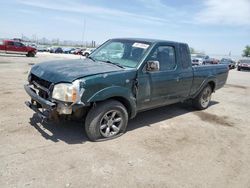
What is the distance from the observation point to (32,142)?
4.13 metres

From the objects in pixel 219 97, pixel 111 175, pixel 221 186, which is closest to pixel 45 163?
pixel 111 175

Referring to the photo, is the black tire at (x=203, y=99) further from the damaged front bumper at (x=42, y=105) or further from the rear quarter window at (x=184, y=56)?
the damaged front bumper at (x=42, y=105)

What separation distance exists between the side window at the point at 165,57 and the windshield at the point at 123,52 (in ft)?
0.82

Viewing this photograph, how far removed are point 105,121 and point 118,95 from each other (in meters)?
0.51

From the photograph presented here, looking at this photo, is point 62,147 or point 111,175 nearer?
point 111,175

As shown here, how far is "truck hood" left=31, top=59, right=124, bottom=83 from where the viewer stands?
394 centimetres

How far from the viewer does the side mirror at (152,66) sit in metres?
4.72

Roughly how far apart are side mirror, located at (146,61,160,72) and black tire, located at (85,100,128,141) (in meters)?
0.89

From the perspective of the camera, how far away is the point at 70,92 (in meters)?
3.76

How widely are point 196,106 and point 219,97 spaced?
2.91 meters

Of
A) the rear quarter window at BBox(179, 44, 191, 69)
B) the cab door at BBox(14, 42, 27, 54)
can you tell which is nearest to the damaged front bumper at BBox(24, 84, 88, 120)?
the rear quarter window at BBox(179, 44, 191, 69)

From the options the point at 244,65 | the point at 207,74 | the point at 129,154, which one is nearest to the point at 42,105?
the point at 129,154

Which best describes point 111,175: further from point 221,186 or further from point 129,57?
point 129,57

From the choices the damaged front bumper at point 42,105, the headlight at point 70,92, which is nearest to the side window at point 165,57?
the headlight at point 70,92
